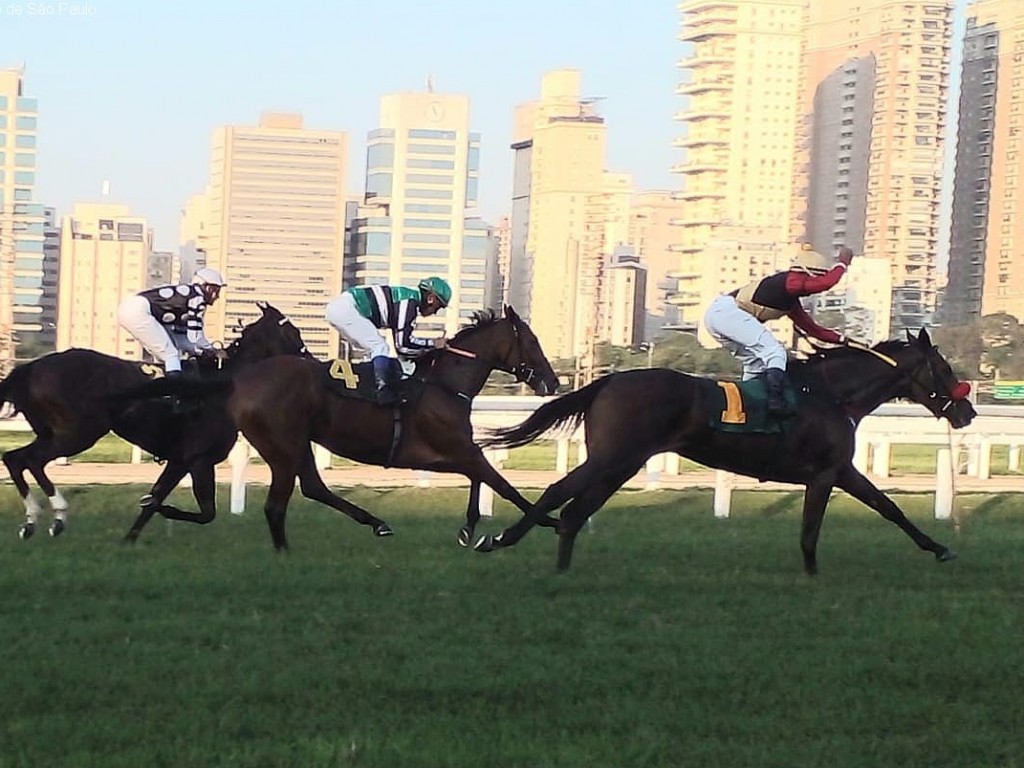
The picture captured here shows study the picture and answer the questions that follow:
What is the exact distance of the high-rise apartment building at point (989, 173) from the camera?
101m

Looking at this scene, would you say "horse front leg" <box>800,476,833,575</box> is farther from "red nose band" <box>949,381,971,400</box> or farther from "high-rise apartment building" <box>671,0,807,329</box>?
"high-rise apartment building" <box>671,0,807,329</box>

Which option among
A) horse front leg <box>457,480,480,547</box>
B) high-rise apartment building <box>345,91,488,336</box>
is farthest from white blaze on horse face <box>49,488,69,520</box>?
high-rise apartment building <box>345,91,488,336</box>

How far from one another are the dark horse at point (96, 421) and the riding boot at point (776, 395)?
3.36 metres

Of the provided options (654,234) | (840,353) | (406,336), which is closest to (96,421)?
(406,336)

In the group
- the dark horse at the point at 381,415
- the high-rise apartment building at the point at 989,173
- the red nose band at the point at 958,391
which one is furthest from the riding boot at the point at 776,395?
the high-rise apartment building at the point at 989,173

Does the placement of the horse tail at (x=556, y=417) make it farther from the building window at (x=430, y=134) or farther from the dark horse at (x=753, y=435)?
the building window at (x=430, y=134)

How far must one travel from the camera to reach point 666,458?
18141mm

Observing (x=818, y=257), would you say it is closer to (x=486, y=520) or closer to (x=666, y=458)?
(x=486, y=520)

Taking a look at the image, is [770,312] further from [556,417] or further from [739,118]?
[739,118]

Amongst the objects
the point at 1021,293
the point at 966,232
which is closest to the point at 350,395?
the point at 1021,293

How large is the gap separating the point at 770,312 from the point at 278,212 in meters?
145

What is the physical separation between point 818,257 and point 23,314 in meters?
114

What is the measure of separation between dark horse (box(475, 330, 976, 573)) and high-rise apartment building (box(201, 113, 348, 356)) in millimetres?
134548

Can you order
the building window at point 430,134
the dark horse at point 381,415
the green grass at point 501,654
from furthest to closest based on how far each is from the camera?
the building window at point 430,134 → the dark horse at point 381,415 → the green grass at point 501,654
